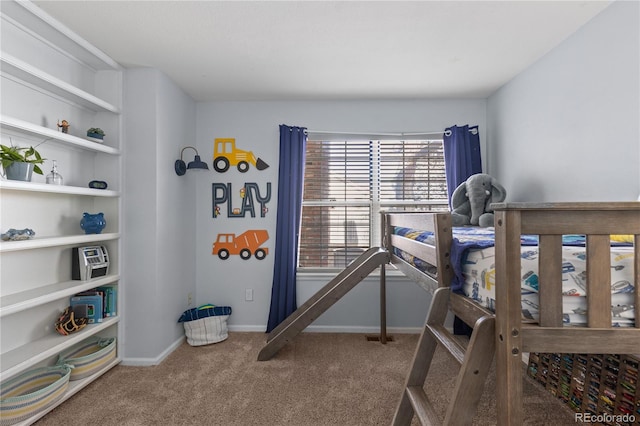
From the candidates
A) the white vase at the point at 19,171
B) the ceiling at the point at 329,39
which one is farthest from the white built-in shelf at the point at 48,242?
the ceiling at the point at 329,39

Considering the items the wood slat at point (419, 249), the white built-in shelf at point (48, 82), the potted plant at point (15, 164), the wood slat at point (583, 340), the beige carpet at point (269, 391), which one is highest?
the white built-in shelf at point (48, 82)

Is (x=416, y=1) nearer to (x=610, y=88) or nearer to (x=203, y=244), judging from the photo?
(x=610, y=88)

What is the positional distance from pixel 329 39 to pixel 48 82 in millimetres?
1681

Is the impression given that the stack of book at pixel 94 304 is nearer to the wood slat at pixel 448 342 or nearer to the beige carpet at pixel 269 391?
the beige carpet at pixel 269 391

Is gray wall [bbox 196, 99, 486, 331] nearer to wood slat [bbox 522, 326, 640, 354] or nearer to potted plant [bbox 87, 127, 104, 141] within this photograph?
potted plant [bbox 87, 127, 104, 141]

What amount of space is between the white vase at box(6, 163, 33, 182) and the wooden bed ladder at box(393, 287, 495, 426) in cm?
220

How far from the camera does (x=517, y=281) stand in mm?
956

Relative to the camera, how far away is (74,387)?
6.79 ft

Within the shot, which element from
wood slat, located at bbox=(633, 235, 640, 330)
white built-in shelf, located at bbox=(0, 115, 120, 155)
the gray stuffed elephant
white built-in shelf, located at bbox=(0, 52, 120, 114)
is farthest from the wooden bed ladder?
white built-in shelf, located at bbox=(0, 52, 120, 114)

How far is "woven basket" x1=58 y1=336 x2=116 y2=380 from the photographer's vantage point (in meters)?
2.15

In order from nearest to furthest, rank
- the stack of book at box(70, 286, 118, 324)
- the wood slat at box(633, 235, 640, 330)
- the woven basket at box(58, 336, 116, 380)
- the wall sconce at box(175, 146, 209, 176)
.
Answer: the wood slat at box(633, 235, 640, 330), the woven basket at box(58, 336, 116, 380), the stack of book at box(70, 286, 118, 324), the wall sconce at box(175, 146, 209, 176)

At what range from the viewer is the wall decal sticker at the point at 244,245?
3219 millimetres

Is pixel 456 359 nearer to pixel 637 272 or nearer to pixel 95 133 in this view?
pixel 637 272

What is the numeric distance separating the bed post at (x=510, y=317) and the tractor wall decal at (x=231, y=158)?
2.55 meters
